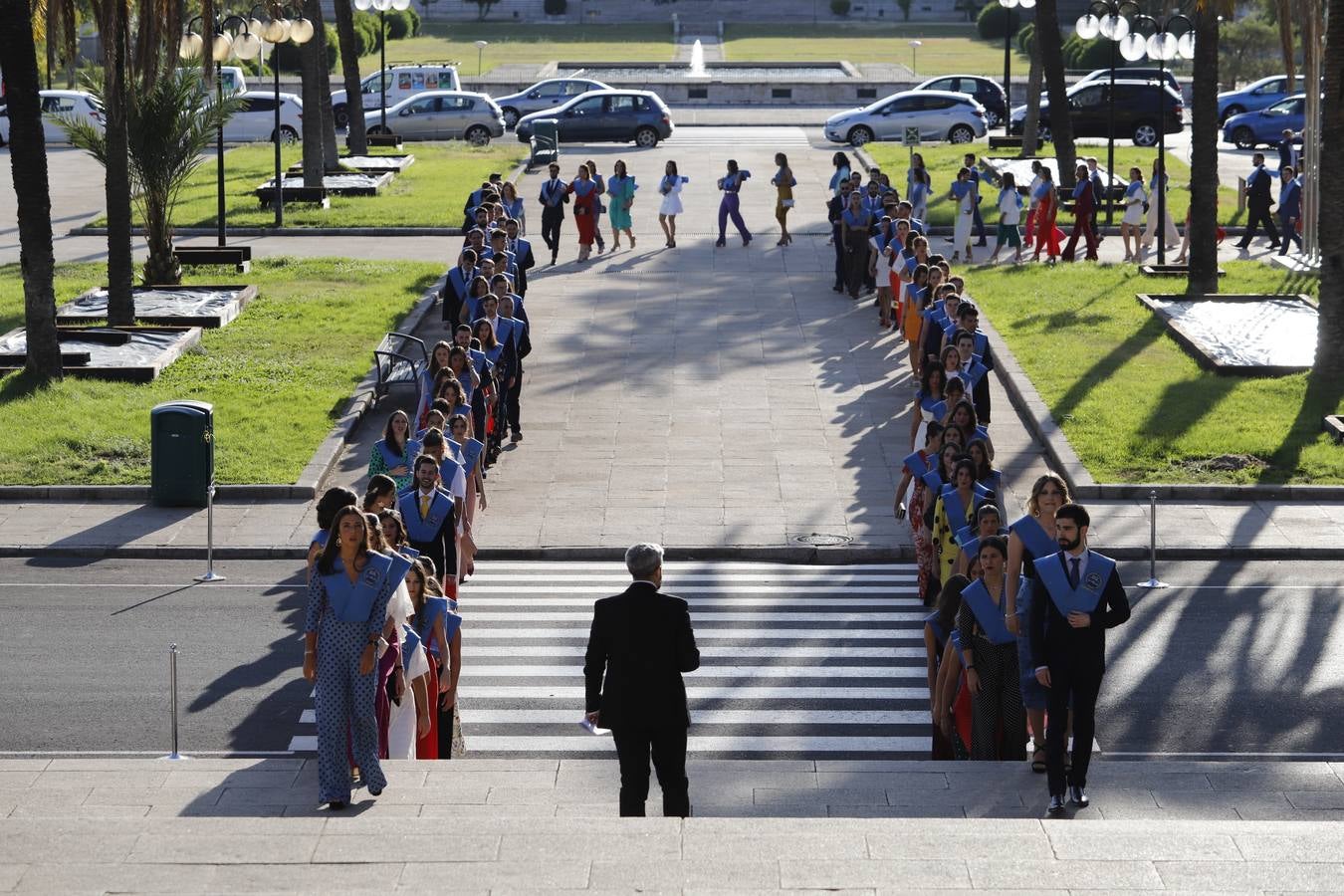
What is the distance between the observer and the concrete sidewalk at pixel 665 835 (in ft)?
25.3

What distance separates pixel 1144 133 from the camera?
47.7 metres

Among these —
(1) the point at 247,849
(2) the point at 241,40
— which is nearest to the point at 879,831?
(1) the point at 247,849

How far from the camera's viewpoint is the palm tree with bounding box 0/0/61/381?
2064 cm

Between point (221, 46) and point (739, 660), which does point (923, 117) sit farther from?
point (739, 660)

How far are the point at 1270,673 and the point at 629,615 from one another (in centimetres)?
555

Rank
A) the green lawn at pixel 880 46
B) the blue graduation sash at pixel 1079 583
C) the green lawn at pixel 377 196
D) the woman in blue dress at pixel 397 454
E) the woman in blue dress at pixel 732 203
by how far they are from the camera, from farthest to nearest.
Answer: the green lawn at pixel 880 46 → the green lawn at pixel 377 196 → the woman in blue dress at pixel 732 203 → the woman in blue dress at pixel 397 454 → the blue graduation sash at pixel 1079 583

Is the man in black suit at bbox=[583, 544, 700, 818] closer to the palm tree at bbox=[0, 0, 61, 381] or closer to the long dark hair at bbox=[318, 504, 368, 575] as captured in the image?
the long dark hair at bbox=[318, 504, 368, 575]

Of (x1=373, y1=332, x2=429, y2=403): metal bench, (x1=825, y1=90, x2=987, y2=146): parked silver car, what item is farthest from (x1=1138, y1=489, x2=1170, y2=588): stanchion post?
(x1=825, y1=90, x2=987, y2=146): parked silver car

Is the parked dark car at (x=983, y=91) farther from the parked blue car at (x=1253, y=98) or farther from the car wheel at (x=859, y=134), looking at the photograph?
the parked blue car at (x=1253, y=98)

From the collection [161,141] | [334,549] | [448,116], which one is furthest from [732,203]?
[334,549]

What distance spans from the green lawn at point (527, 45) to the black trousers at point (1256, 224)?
135 feet

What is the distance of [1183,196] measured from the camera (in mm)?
36375

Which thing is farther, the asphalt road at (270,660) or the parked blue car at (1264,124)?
the parked blue car at (1264,124)

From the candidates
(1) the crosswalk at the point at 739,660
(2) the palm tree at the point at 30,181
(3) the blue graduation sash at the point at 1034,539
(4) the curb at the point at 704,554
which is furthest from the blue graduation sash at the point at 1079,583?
(2) the palm tree at the point at 30,181
